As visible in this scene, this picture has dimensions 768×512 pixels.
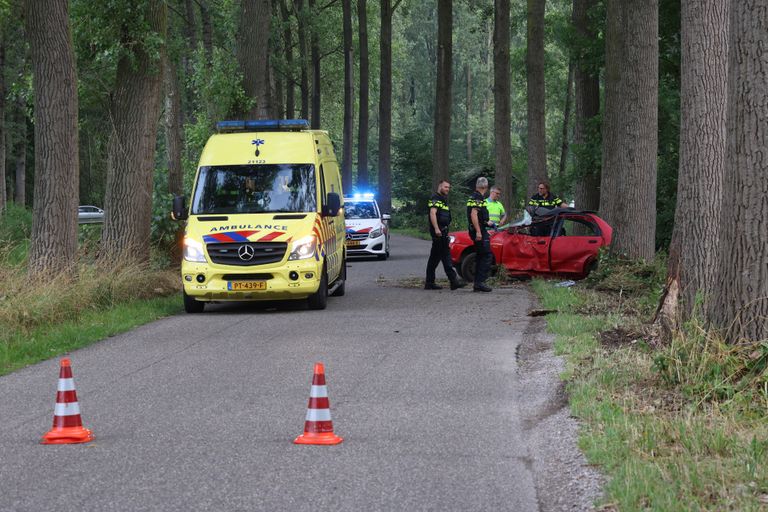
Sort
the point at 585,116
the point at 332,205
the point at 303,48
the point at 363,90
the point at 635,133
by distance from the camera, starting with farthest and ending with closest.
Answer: the point at 303,48 → the point at 363,90 → the point at 585,116 → the point at 635,133 → the point at 332,205

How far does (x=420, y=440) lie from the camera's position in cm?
741

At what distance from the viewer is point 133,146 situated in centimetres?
1927

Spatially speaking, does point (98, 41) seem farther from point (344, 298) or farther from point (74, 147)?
point (344, 298)

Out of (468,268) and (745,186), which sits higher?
(745,186)

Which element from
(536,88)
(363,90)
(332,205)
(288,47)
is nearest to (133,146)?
(332,205)

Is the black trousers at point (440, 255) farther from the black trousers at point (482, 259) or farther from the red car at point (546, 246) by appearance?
the red car at point (546, 246)

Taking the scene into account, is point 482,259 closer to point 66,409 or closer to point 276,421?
point 276,421

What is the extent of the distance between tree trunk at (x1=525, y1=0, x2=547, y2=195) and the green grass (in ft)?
47.2

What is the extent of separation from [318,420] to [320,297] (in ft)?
30.2

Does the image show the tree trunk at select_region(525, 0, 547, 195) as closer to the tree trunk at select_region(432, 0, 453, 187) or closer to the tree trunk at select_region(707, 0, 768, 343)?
the tree trunk at select_region(432, 0, 453, 187)

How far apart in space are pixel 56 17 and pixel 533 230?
31.4 feet

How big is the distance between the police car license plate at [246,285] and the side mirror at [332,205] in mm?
1667

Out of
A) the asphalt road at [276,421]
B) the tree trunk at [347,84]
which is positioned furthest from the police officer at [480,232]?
the tree trunk at [347,84]

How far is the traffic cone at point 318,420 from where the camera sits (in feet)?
23.5
